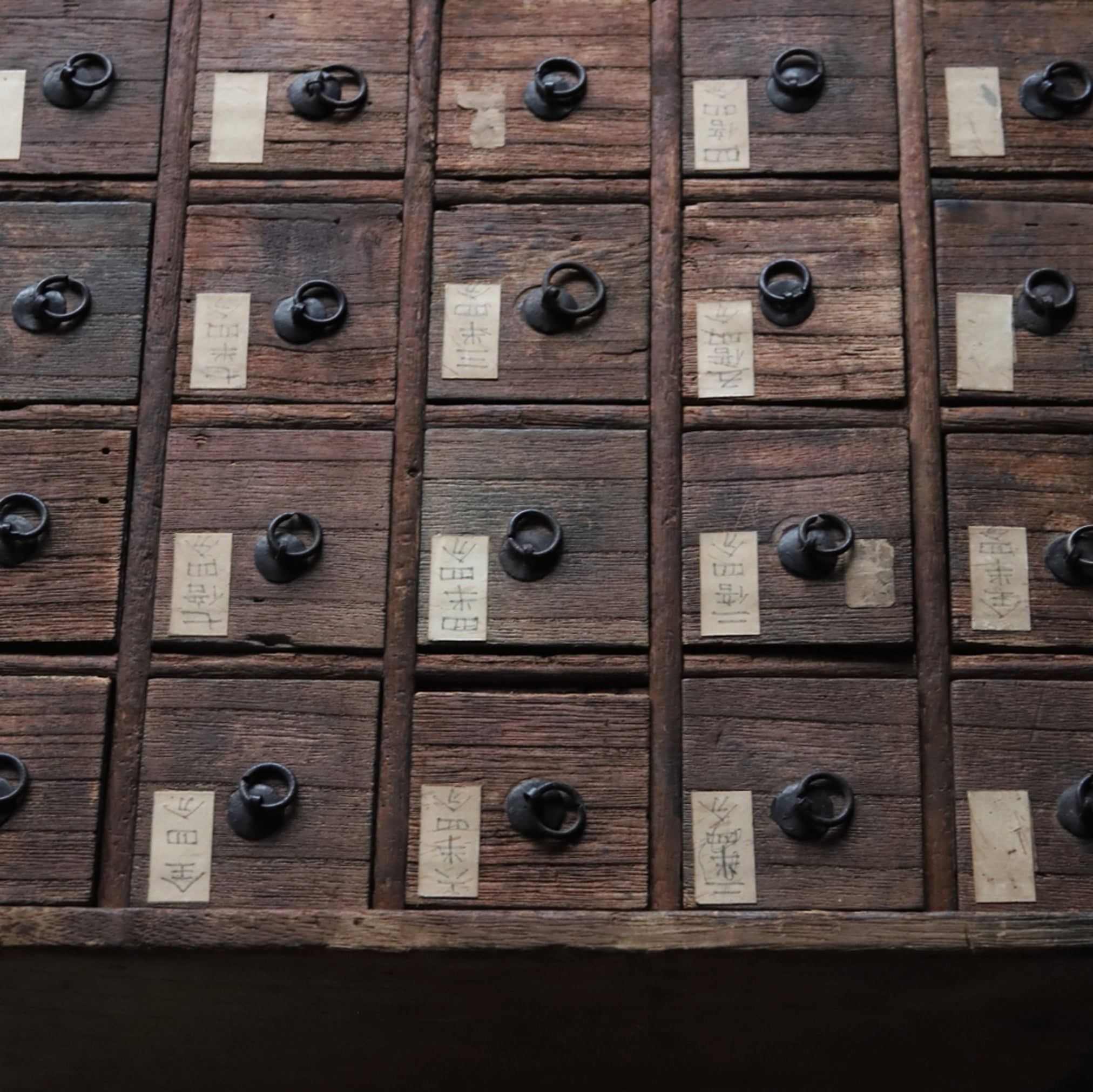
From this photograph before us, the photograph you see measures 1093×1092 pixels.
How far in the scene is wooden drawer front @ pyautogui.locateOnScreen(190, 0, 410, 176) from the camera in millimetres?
2453

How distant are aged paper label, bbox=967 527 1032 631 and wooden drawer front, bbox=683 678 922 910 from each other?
0.16m

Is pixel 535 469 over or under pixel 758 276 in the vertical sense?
A: under

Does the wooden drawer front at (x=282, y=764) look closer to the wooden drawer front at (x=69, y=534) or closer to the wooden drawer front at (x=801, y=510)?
the wooden drawer front at (x=69, y=534)

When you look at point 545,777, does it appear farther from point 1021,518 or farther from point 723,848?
point 1021,518

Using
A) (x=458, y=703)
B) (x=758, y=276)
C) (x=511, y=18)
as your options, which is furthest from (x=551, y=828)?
(x=511, y=18)

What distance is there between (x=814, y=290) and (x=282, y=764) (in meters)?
1.10

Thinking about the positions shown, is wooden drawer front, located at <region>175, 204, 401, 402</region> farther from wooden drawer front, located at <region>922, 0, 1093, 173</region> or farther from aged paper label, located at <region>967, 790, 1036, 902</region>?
aged paper label, located at <region>967, 790, 1036, 902</region>

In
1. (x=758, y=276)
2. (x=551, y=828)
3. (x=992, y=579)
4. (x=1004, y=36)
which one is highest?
(x=1004, y=36)

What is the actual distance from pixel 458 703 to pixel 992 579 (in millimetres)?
816

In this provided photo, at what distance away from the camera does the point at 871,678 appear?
222 cm

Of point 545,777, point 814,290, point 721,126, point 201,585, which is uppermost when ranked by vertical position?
point 721,126

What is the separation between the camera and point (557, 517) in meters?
2.28

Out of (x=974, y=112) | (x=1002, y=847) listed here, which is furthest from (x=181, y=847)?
(x=974, y=112)

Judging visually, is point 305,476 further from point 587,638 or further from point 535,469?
A: point 587,638
